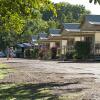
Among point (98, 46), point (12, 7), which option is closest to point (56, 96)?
point (12, 7)

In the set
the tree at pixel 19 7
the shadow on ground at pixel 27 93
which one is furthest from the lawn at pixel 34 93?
the tree at pixel 19 7

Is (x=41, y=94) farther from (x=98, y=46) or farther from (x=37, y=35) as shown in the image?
(x=37, y=35)

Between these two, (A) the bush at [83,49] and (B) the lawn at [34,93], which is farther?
(A) the bush at [83,49]

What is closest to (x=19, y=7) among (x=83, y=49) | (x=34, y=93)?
(x=34, y=93)

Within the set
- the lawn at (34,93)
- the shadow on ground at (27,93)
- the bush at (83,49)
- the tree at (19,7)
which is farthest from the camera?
the bush at (83,49)

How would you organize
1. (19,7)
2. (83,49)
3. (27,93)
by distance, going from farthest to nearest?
1. (83,49)
2. (19,7)
3. (27,93)

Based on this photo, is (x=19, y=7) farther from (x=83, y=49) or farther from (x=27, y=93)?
(x=83, y=49)

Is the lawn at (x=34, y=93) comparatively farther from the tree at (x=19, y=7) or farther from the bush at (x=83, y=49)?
the bush at (x=83, y=49)

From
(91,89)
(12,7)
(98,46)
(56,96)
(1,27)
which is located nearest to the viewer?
(56,96)

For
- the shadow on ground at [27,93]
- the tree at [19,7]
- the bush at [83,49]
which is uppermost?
the tree at [19,7]

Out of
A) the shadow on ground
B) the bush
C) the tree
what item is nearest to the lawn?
the shadow on ground

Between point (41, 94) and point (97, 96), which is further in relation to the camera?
point (41, 94)

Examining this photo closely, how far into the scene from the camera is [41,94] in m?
13.2

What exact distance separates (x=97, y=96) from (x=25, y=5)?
916 cm
